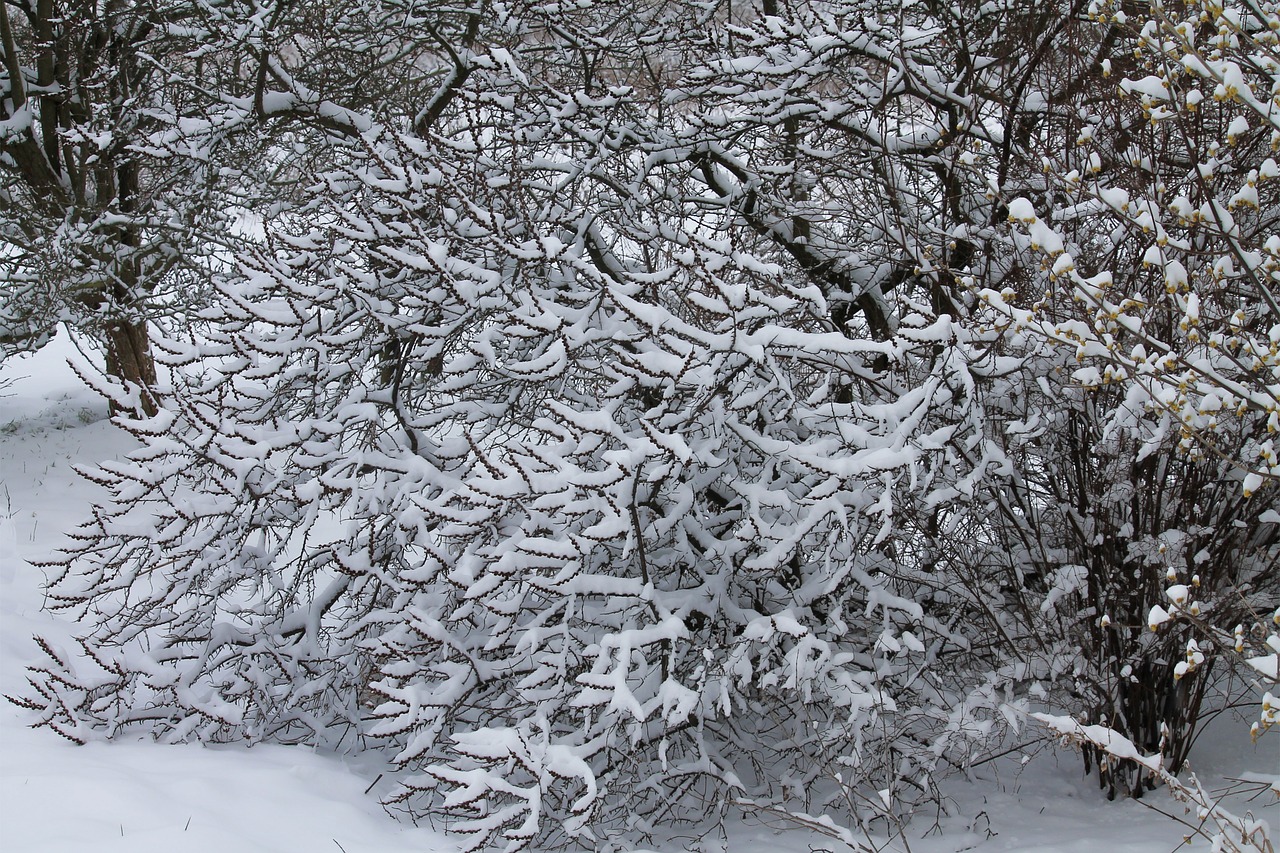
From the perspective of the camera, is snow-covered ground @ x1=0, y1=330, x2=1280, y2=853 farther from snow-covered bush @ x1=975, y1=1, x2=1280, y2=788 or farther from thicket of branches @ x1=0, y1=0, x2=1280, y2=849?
snow-covered bush @ x1=975, y1=1, x2=1280, y2=788

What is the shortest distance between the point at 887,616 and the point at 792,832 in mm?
1085

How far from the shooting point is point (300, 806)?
12.0 feet

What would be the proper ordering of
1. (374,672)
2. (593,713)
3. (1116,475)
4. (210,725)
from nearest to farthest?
(1116,475) < (593,713) < (210,725) < (374,672)

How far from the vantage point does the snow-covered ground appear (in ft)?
10.2

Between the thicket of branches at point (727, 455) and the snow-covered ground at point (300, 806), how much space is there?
0.19m

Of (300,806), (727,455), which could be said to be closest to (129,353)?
(300,806)

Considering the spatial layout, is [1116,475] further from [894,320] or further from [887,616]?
[894,320]

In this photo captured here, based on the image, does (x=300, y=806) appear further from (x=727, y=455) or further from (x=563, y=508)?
(x=727, y=455)

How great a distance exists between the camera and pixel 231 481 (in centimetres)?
425

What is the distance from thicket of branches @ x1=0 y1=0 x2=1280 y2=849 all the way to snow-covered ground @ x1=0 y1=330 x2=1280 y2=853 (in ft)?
0.61

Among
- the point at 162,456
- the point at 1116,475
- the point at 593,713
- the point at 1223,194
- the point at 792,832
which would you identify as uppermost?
the point at 1223,194

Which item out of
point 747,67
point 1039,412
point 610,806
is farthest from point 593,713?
point 747,67

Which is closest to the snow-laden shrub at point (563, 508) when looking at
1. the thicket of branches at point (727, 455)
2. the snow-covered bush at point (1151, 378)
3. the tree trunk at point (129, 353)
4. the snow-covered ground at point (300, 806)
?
the thicket of branches at point (727, 455)

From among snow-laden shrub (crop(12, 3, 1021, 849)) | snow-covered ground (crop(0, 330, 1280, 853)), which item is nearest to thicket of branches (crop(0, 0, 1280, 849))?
snow-laden shrub (crop(12, 3, 1021, 849))
